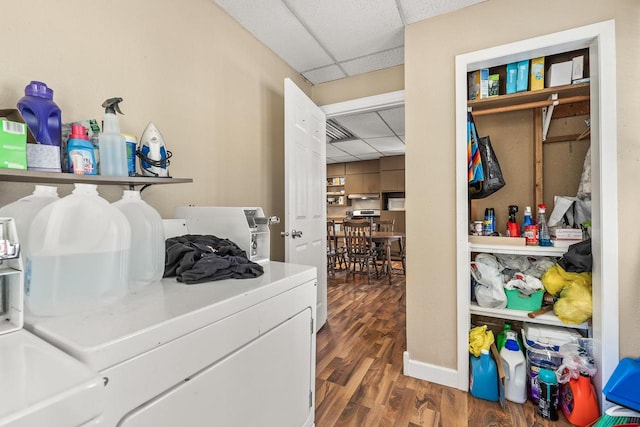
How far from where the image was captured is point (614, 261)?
4.96 feet

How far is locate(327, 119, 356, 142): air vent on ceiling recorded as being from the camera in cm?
435

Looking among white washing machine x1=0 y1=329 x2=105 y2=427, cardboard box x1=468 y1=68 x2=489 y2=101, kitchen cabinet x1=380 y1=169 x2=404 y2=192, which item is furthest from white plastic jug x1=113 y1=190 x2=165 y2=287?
kitchen cabinet x1=380 y1=169 x2=404 y2=192

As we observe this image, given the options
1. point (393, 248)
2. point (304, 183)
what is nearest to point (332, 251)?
point (393, 248)

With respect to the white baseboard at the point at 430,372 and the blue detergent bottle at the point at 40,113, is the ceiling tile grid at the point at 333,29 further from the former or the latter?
the white baseboard at the point at 430,372

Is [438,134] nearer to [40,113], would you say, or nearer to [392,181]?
[40,113]

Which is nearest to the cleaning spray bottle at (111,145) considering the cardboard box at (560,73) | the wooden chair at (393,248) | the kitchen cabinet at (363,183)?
the cardboard box at (560,73)

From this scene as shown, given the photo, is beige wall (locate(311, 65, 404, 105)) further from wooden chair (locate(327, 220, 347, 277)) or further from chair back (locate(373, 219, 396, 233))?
chair back (locate(373, 219, 396, 233))

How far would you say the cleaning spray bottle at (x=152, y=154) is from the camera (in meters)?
1.24

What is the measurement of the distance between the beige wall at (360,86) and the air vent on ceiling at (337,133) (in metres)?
1.19

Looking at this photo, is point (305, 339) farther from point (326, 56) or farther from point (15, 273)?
point (326, 56)

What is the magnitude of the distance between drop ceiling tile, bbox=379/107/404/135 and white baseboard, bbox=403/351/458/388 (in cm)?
290

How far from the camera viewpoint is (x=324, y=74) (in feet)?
9.08

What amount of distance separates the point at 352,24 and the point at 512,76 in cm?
115

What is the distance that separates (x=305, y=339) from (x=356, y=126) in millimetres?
3803
